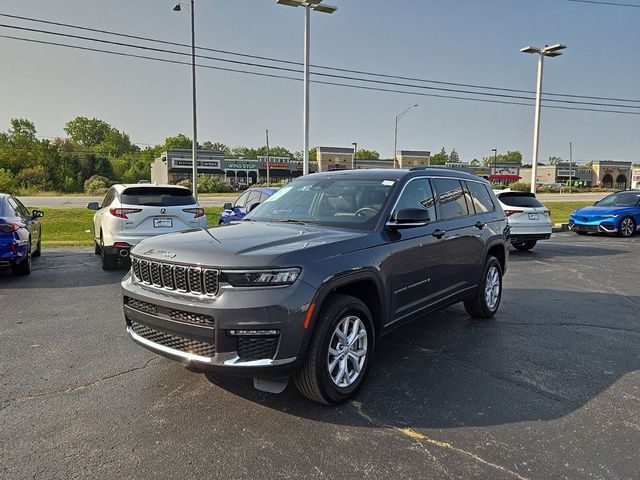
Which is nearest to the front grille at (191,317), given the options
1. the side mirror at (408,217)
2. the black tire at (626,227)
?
the side mirror at (408,217)

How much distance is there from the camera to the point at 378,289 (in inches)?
151

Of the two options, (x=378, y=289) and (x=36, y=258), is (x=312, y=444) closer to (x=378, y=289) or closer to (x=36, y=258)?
(x=378, y=289)

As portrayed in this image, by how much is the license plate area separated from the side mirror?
18.3 ft

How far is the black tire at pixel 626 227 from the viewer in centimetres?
1612

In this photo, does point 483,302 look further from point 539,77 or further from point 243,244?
point 539,77

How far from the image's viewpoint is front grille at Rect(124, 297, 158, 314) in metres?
3.45

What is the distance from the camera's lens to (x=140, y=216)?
27.5 feet

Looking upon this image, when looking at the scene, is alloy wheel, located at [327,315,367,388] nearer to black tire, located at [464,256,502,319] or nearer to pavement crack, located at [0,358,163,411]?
pavement crack, located at [0,358,163,411]

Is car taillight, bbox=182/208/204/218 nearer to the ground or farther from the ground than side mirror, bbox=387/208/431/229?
nearer to the ground

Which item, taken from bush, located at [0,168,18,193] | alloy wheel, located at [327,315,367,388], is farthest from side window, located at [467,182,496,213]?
bush, located at [0,168,18,193]

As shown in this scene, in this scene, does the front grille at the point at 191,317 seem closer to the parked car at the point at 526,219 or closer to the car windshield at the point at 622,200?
the parked car at the point at 526,219

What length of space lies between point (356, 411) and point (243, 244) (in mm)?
1455

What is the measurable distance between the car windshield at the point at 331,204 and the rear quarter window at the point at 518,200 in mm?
8650

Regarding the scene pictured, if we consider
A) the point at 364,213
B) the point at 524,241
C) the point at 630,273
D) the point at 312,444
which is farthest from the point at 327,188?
the point at 524,241
